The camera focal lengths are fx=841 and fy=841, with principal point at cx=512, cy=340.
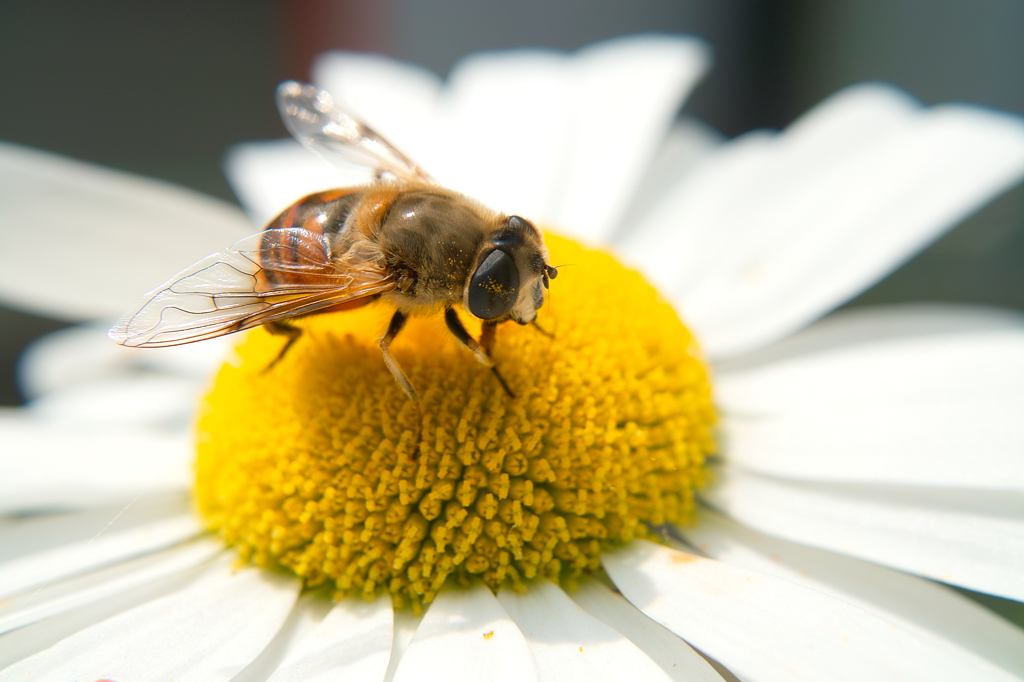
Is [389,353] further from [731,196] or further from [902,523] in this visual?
[731,196]

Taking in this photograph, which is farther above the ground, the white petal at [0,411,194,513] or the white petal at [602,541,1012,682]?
the white petal at [602,541,1012,682]

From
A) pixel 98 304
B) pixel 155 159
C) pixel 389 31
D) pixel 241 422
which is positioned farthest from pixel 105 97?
pixel 241 422

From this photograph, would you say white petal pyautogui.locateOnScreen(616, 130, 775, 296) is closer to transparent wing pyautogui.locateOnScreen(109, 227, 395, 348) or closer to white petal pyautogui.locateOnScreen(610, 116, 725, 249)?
white petal pyautogui.locateOnScreen(610, 116, 725, 249)

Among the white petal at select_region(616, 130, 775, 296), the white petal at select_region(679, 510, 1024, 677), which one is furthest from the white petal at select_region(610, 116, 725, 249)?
the white petal at select_region(679, 510, 1024, 677)

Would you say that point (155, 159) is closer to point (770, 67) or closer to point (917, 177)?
point (770, 67)

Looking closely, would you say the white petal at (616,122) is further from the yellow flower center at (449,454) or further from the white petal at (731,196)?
the yellow flower center at (449,454)

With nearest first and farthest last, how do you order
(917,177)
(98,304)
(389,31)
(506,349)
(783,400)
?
(506,349), (783,400), (917,177), (98,304), (389,31)

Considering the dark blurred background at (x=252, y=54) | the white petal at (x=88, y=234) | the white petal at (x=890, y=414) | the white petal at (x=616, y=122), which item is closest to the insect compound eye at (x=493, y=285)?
the white petal at (x=890, y=414)
